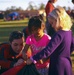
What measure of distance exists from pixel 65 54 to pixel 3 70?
41.3 inches

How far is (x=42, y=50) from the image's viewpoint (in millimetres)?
4473

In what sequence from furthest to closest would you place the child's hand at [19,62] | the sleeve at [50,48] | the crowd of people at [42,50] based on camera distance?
1. the child's hand at [19,62]
2. the crowd of people at [42,50]
3. the sleeve at [50,48]

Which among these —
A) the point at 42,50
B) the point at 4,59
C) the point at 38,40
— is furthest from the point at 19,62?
the point at 42,50

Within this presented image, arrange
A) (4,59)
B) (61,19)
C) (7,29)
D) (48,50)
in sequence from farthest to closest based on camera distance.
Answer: (7,29)
(4,59)
(61,19)
(48,50)

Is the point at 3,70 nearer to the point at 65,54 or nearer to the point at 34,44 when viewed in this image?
the point at 34,44

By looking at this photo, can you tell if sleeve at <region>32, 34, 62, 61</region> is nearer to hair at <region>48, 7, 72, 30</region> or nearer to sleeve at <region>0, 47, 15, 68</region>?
hair at <region>48, 7, 72, 30</region>

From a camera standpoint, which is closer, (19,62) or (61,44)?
(61,44)

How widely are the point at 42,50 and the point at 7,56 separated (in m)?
1.02

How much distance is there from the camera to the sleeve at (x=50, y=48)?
444 cm

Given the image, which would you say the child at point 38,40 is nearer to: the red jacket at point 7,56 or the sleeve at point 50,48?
the red jacket at point 7,56

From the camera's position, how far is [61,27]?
15.4ft


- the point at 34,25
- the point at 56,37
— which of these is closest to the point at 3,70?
the point at 34,25

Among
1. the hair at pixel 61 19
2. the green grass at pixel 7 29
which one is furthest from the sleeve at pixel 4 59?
the green grass at pixel 7 29

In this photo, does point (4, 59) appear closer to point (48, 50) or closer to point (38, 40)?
point (38, 40)
